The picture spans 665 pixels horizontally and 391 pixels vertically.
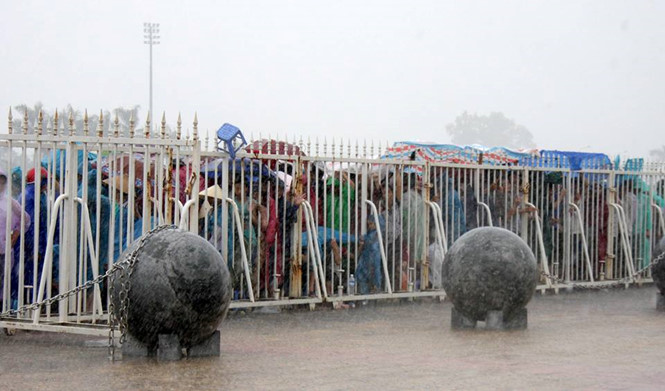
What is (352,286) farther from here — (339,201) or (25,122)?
(25,122)

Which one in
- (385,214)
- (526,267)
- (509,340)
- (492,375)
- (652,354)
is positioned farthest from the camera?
(385,214)

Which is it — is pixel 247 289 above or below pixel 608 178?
below

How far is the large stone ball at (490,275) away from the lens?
13430 millimetres

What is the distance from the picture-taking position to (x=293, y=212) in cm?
1606

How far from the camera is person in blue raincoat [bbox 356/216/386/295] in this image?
17.2m

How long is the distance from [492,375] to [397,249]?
8035mm

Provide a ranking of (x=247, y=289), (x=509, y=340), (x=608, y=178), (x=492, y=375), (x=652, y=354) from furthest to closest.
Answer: (x=608, y=178) < (x=247, y=289) < (x=509, y=340) < (x=652, y=354) < (x=492, y=375)

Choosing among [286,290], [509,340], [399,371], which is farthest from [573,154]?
[399,371]

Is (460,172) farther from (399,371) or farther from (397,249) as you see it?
(399,371)

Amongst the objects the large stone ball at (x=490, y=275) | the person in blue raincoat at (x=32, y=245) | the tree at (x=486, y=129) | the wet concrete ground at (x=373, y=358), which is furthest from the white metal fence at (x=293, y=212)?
the tree at (x=486, y=129)

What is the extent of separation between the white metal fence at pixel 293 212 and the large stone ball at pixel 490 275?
314 centimetres

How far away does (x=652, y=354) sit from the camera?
11336mm

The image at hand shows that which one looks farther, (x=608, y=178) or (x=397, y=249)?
(x=608, y=178)

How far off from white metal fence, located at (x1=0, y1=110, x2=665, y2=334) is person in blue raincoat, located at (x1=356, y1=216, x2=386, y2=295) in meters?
0.02
